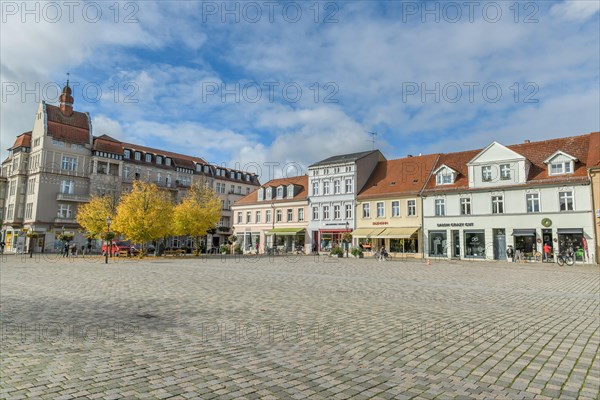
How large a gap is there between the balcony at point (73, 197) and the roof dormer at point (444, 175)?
48053 millimetres

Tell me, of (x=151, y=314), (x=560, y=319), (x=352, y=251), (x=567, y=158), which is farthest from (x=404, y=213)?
(x=151, y=314)

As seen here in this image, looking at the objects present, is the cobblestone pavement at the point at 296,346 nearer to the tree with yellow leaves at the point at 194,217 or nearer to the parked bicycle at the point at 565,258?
the parked bicycle at the point at 565,258

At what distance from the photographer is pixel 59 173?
56.3 metres

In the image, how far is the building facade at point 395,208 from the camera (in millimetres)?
40719

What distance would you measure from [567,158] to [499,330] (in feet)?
103

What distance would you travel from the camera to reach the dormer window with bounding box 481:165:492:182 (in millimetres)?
37062

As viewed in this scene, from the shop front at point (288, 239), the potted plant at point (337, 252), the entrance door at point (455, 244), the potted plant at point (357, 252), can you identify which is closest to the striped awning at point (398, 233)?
the potted plant at point (357, 252)

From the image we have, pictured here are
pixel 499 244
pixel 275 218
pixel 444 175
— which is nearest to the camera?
pixel 499 244

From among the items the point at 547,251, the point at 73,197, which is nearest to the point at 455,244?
the point at 547,251

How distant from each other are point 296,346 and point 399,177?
40.5 m

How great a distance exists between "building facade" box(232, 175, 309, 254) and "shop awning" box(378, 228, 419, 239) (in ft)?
37.3

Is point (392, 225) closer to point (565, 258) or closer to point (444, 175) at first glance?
point (444, 175)

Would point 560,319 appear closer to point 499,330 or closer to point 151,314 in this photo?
point 499,330

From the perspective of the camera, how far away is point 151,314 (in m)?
9.33
